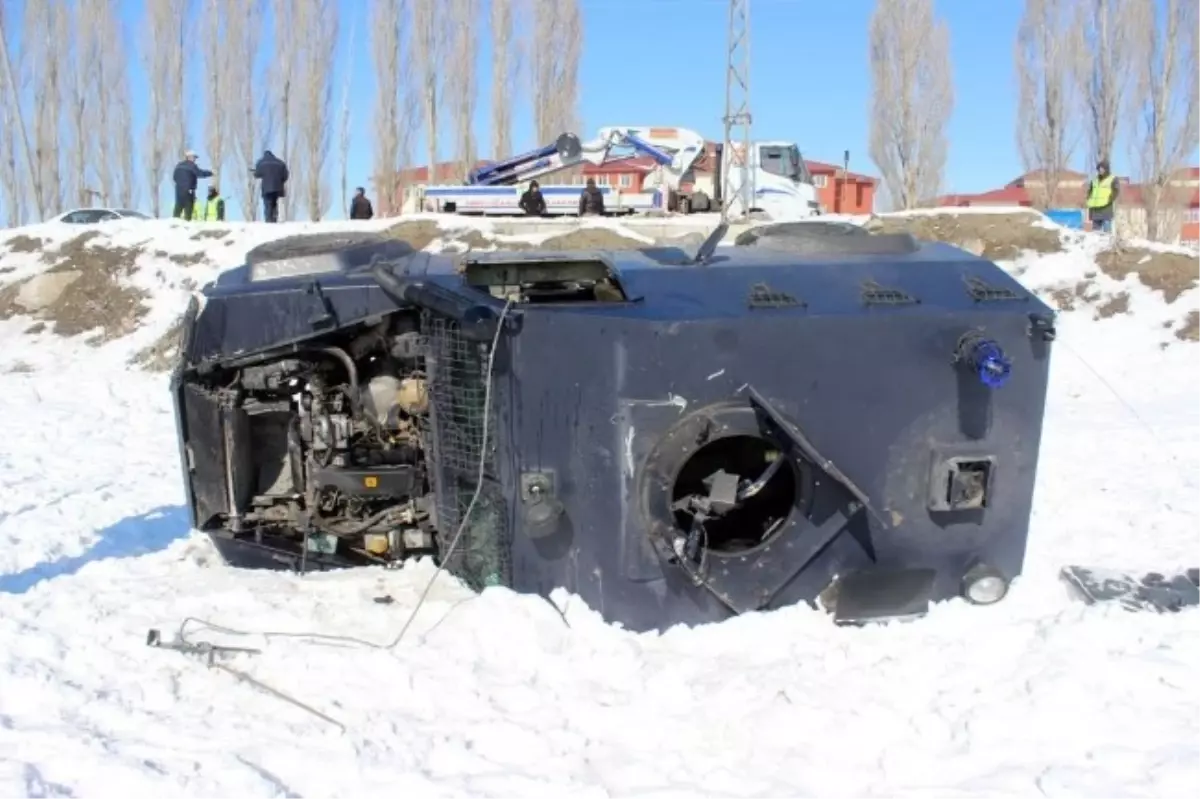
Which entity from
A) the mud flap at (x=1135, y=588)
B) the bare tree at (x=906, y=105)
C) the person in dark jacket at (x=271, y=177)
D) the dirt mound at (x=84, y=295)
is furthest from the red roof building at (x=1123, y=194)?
the mud flap at (x=1135, y=588)

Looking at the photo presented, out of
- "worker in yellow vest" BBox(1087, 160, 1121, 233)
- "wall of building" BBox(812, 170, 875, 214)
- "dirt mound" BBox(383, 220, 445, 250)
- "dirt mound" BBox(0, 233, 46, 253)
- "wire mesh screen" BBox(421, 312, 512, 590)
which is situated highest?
"wire mesh screen" BBox(421, 312, 512, 590)

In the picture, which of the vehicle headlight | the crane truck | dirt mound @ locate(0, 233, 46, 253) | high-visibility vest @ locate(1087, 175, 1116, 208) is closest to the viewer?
the vehicle headlight

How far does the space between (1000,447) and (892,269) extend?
2.68 feet

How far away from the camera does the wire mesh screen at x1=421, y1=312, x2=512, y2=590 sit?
15.3ft

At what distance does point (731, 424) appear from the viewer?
429 cm

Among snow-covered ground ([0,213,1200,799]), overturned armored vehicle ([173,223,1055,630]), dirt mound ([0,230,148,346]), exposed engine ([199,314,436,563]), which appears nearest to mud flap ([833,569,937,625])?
overturned armored vehicle ([173,223,1055,630])

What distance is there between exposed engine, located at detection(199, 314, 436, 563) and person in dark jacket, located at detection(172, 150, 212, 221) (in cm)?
1671

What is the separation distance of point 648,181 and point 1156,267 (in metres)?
10.6

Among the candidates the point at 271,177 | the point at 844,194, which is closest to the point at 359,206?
the point at 271,177

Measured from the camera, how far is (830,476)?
14.4 feet

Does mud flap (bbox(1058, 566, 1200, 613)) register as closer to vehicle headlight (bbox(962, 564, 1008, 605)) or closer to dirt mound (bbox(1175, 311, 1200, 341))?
vehicle headlight (bbox(962, 564, 1008, 605))

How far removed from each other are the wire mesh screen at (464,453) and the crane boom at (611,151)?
17.5 m

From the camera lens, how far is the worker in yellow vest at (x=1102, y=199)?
18639 millimetres

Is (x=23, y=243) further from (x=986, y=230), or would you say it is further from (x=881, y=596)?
(x=881, y=596)
